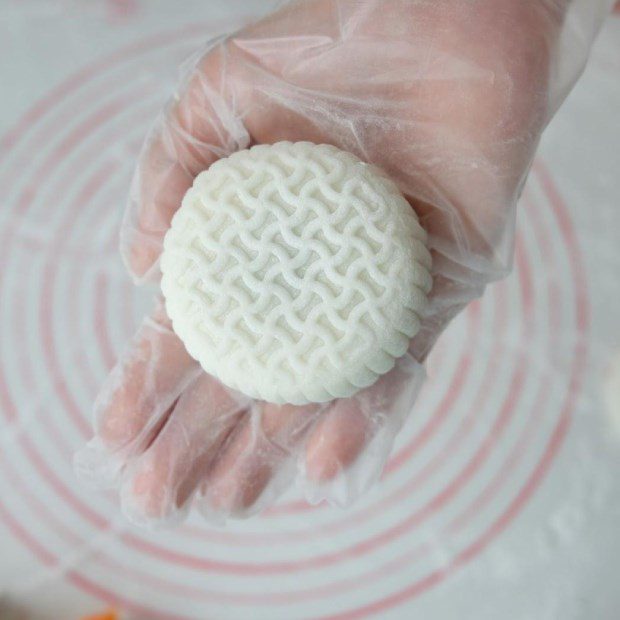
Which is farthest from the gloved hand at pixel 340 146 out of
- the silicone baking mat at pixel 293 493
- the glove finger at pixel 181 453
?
A: the silicone baking mat at pixel 293 493

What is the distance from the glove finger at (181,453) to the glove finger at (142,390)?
0.01 meters

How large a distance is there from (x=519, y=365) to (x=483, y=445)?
11 cm

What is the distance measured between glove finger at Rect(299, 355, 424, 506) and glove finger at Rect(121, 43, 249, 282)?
239mm

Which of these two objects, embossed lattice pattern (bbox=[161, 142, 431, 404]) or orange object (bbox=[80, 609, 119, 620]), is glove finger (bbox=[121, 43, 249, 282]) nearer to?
embossed lattice pattern (bbox=[161, 142, 431, 404])

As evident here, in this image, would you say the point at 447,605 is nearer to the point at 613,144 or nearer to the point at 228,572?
the point at 228,572

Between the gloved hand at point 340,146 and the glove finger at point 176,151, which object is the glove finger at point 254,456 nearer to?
the gloved hand at point 340,146

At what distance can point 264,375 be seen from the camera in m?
0.71

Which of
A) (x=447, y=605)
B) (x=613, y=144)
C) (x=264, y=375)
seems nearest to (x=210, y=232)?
(x=264, y=375)

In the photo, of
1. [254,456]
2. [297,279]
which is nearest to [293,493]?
[254,456]

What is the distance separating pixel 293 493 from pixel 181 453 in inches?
9.8

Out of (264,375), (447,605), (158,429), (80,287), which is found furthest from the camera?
(80,287)

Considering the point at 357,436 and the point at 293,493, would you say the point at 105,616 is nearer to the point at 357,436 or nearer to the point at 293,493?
the point at 293,493

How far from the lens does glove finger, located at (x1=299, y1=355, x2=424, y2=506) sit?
0.80m

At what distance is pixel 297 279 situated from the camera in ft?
2.31
